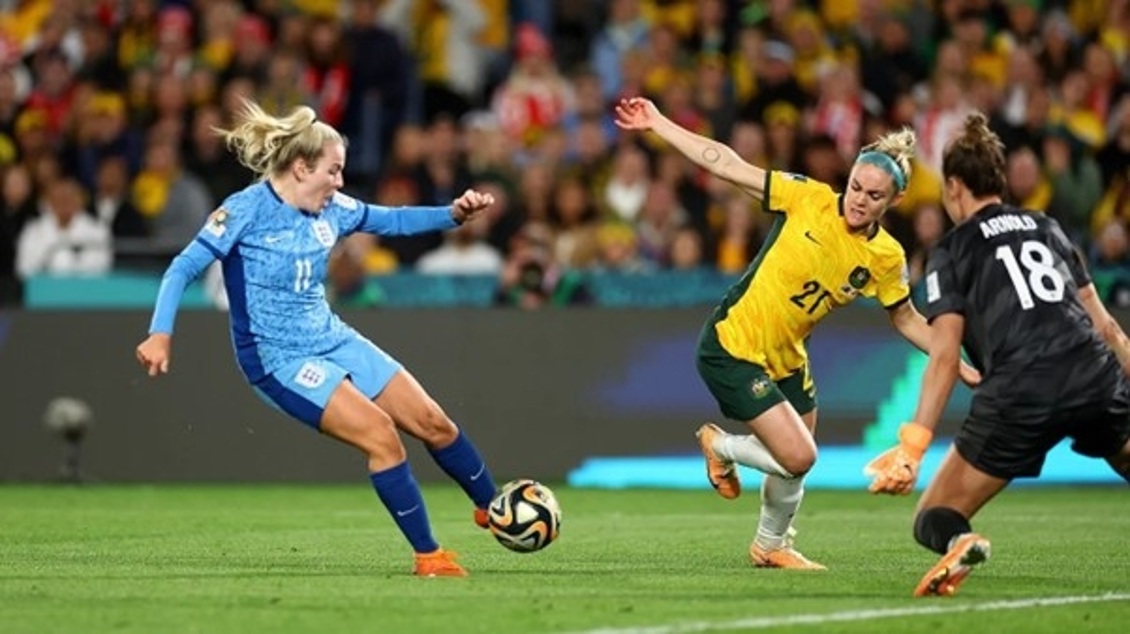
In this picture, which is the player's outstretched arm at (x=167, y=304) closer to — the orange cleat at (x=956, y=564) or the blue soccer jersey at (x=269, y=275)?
the blue soccer jersey at (x=269, y=275)

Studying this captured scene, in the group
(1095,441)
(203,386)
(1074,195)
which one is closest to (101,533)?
(203,386)

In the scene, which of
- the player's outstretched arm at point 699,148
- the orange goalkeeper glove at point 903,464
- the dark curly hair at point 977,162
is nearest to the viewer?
the orange goalkeeper glove at point 903,464

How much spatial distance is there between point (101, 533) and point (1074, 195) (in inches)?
360

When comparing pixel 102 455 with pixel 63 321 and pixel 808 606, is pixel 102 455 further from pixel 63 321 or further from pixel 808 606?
pixel 808 606

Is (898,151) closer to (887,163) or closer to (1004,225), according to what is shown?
(887,163)

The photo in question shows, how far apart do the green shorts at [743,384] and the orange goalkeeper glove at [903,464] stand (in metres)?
2.10

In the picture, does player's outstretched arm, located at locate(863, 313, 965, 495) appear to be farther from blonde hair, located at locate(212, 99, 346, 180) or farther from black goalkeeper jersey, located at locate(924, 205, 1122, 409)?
blonde hair, located at locate(212, 99, 346, 180)

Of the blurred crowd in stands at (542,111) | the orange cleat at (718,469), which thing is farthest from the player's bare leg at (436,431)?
the blurred crowd in stands at (542,111)

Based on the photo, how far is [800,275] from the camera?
11.7 metres

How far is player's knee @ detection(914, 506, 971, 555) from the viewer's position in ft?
31.8

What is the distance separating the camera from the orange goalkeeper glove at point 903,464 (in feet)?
31.0

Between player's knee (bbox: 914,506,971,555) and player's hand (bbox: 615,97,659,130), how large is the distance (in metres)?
2.70

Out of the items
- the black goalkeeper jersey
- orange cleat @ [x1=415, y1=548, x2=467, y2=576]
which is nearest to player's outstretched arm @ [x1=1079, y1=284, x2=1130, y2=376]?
the black goalkeeper jersey

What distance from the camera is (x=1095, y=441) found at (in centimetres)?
992
